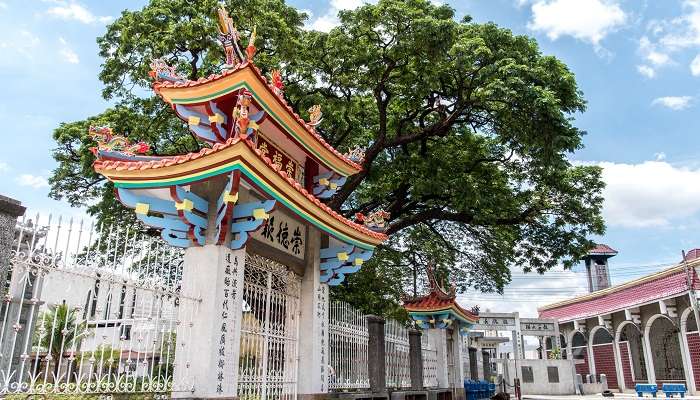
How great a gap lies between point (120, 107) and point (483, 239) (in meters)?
11.9

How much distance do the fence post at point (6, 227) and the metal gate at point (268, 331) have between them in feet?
11.5

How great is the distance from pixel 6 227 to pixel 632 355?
32166 millimetres

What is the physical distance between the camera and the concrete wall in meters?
31.5

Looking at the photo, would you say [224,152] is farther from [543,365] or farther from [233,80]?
[543,365]

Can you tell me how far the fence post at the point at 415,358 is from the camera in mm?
11984

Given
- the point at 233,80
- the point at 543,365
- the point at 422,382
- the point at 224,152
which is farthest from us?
the point at 543,365

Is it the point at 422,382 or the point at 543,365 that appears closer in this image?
the point at 422,382

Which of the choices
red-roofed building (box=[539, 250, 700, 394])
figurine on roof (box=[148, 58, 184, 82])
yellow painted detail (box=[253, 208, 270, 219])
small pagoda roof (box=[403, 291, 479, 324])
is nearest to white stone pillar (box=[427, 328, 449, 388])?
small pagoda roof (box=[403, 291, 479, 324])

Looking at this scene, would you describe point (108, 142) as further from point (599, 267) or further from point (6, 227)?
point (599, 267)

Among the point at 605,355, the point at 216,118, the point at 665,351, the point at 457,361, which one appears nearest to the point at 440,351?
the point at 457,361

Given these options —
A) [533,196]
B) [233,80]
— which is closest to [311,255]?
[233,80]

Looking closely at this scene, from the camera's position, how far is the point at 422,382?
12336 mm

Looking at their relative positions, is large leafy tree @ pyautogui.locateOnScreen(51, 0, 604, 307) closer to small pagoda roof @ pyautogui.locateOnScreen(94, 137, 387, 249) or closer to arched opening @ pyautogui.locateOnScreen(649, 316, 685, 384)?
small pagoda roof @ pyautogui.locateOnScreen(94, 137, 387, 249)

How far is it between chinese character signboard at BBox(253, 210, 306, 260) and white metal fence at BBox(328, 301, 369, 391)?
146 centimetres
